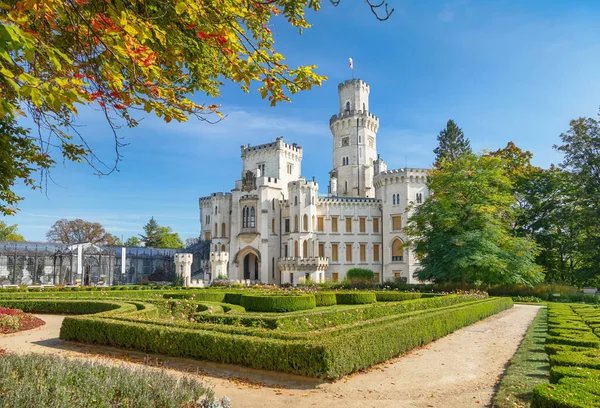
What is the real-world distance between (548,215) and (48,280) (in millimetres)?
46839

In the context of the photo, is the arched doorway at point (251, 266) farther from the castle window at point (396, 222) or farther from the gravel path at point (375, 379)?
the gravel path at point (375, 379)

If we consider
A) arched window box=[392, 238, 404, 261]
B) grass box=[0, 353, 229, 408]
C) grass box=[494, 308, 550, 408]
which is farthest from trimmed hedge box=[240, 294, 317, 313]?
arched window box=[392, 238, 404, 261]

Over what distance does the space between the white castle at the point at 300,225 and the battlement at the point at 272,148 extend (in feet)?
0.39

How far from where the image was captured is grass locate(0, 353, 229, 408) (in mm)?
4996

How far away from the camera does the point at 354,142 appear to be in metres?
56.9

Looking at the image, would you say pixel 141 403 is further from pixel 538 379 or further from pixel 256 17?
pixel 538 379

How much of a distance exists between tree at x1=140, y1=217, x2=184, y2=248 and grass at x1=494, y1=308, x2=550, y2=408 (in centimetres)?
7175

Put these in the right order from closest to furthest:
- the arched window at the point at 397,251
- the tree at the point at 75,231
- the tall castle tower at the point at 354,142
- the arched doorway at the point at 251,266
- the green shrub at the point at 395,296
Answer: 1. the green shrub at the point at 395,296
2. the arched window at the point at 397,251
3. the arched doorway at the point at 251,266
4. the tall castle tower at the point at 354,142
5. the tree at the point at 75,231

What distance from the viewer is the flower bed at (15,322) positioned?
13.9m

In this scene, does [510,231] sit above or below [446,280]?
above

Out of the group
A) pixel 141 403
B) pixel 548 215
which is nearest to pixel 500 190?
pixel 548 215

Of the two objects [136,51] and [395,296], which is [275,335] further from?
[395,296]

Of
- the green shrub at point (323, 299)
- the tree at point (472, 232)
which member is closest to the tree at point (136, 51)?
the green shrub at point (323, 299)

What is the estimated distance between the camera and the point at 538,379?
816cm
